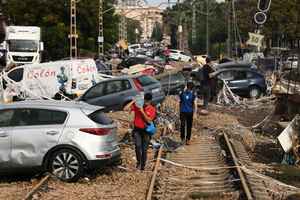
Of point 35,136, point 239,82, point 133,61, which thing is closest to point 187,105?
point 35,136

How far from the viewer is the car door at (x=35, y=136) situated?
498 inches

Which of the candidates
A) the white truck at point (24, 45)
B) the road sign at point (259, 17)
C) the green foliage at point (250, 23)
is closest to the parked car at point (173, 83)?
the road sign at point (259, 17)

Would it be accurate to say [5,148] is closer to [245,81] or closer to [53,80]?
[53,80]

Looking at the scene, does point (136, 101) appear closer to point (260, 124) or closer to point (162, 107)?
point (260, 124)

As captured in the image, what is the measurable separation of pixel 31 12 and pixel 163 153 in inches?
2426

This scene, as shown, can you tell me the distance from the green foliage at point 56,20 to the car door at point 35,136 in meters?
60.7

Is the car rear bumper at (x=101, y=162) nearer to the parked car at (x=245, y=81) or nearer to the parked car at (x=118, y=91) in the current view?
the parked car at (x=118, y=91)

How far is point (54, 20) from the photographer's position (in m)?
74.6

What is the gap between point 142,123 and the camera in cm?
1373

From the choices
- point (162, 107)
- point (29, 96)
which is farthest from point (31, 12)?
point (162, 107)

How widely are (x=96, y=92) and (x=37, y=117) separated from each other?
12484 mm

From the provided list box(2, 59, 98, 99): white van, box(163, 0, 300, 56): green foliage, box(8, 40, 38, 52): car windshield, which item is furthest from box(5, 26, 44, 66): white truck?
box(163, 0, 300, 56): green foliage

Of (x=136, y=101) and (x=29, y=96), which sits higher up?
(x=136, y=101)

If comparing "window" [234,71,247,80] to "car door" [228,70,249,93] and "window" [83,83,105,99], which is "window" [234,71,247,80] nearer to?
"car door" [228,70,249,93]
